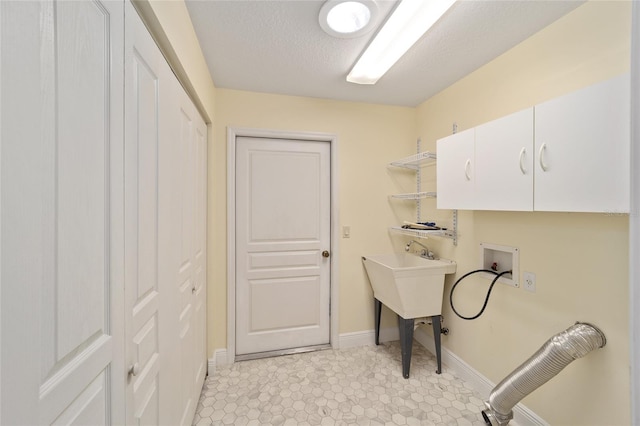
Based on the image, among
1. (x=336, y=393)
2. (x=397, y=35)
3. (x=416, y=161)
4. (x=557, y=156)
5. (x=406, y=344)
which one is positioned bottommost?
(x=336, y=393)

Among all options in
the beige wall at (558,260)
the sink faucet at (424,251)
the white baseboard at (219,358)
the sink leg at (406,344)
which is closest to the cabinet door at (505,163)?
the beige wall at (558,260)

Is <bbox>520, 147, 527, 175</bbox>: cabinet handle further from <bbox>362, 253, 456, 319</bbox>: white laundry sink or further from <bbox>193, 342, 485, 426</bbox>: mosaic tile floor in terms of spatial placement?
<bbox>193, 342, 485, 426</bbox>: mosaic tile floor

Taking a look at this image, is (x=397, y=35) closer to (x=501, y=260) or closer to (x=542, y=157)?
(x=542, y=157)

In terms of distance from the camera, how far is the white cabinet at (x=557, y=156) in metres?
1.08

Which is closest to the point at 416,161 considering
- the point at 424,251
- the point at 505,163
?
the point at 424,251

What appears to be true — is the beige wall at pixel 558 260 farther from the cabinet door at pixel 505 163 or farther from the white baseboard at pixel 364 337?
the white baseboard at pixel 364 337

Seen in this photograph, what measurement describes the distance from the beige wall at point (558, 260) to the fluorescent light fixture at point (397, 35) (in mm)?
741

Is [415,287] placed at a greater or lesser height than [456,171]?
lesser

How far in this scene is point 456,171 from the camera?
74.4 inches

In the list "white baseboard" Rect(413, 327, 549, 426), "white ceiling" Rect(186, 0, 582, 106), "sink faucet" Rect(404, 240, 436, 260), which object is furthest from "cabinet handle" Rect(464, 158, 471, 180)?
"white baseboard" Rect(413, 327, 549, 426)

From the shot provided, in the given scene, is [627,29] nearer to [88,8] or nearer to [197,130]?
[88,8]

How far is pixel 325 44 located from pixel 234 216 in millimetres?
1529

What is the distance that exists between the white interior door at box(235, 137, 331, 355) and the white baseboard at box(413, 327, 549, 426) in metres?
0.95

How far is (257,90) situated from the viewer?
2371 mm
